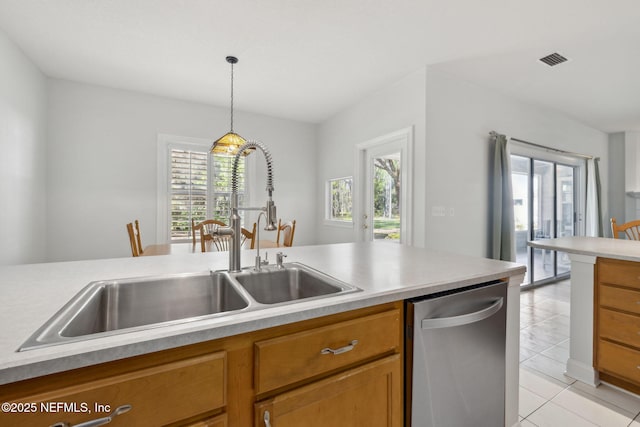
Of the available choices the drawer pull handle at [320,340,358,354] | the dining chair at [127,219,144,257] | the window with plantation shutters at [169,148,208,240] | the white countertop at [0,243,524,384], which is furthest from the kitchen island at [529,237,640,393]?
the window with plantation shutters at [169,148,208,240]

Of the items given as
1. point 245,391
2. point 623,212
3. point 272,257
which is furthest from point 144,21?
point 623,212

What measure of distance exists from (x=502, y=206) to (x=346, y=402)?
348cm

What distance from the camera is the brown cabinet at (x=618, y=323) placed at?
1777 millimetres

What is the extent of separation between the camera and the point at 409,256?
158 cm

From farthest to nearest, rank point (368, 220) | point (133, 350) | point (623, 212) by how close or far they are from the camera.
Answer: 1. point (623, 212)
2. point (368, 220)
3. point (133, 350)

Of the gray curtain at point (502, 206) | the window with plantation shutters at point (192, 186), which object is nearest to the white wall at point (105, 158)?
the window with plantation shutters at point (192, 186)

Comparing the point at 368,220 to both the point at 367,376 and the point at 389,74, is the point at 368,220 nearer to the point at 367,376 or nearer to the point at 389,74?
the point at 389,74

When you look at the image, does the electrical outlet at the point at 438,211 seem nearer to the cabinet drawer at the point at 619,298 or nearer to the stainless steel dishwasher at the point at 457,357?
the cabinet drawer at the point at 619,298

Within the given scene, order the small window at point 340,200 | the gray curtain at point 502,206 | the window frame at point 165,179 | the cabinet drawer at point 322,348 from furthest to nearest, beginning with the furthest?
the small window at point 340,200 < the window frame at point 165,179 < the gray curtain at point 502,206 < the cabinet drawer at point 322,348

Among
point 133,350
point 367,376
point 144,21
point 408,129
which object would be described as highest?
point 144,21

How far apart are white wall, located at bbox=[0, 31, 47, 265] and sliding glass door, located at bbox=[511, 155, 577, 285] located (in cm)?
580

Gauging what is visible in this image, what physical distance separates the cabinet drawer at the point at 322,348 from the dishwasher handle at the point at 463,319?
0.40 feet

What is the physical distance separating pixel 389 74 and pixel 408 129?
2.27 feet

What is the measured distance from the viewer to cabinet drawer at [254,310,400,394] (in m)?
0.75
